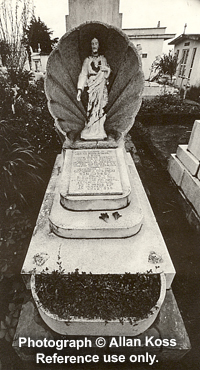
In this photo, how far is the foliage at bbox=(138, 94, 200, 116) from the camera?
920cm

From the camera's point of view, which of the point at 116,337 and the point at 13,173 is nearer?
the point at 116,337

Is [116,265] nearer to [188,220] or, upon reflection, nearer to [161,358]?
[161,358]

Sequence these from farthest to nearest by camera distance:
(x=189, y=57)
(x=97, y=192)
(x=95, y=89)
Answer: (x=189, y=57) → (x=95, y=89) → (x=97, y=192)

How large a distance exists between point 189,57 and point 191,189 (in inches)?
625

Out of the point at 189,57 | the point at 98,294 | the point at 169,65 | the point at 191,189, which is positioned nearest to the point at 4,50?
the point at 191,189

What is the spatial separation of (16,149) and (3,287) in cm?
265

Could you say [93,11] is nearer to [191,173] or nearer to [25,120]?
[25,120]

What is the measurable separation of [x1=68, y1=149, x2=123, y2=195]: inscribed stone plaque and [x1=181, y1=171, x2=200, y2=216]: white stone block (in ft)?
4.88

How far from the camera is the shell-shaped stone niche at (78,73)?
3.69 metres

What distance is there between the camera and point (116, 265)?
259cm

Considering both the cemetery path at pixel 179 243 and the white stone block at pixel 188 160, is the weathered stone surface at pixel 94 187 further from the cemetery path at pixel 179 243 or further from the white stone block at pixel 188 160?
the white stone block at pixel 188 160

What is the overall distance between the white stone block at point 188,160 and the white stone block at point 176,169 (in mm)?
84

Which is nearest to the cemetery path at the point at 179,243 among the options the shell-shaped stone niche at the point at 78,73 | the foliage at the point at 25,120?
the shell-shaped stone niche at the point at 78,73

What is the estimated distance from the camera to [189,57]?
16.2 metres
